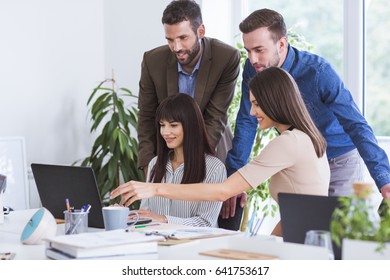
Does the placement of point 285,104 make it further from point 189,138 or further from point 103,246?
point 103,246

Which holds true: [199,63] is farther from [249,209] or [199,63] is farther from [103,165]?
[103,165]

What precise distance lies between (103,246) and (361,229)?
0.73 metres

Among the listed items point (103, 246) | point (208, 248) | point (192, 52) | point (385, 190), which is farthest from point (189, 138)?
point (103, 246)

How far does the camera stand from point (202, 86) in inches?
139

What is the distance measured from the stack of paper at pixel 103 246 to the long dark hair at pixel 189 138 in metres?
1.06

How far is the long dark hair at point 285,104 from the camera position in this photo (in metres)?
2.66

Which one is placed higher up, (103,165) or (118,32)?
(118,32)

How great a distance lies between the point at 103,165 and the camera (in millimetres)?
5117

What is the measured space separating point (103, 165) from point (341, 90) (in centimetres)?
247

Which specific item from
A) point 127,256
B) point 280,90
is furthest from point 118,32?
point 127,256

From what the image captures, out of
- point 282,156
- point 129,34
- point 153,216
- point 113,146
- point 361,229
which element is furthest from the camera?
point 129,34

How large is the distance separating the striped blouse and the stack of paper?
837mm

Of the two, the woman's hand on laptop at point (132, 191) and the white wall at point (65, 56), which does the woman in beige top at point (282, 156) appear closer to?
the woman's hand on laptop at point (132, 191)
